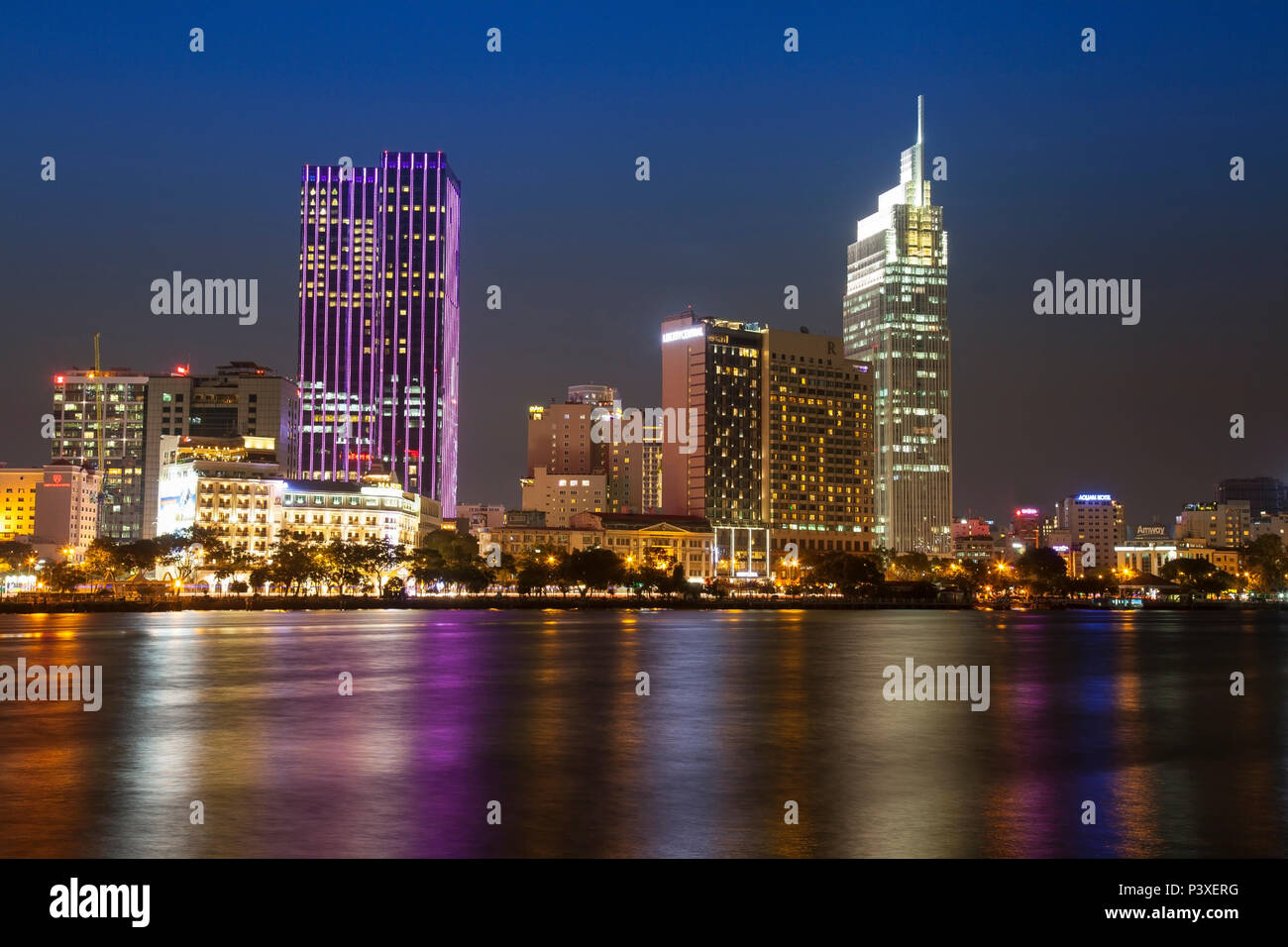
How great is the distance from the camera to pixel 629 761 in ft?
108

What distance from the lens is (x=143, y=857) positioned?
21000mm

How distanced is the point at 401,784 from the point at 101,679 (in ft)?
106

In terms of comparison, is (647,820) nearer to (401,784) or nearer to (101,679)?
(401,784)

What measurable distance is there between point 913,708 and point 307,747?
23.2 metres

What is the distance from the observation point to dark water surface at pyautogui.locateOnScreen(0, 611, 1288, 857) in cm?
2312

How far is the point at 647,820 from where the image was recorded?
24.8 metres

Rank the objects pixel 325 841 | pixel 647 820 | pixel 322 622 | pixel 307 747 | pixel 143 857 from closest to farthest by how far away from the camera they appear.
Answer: pixel 143 857 → pixel 325 841 → pixel 647 820 → pixel 307 747 → pixel 322 622

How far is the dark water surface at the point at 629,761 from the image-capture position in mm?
23125

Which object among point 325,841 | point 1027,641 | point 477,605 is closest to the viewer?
point 325,841
